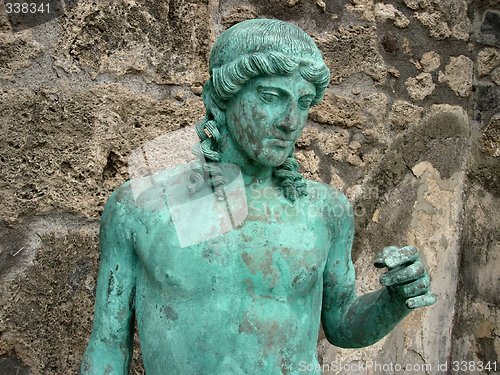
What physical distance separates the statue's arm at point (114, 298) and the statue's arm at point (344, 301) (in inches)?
18.0

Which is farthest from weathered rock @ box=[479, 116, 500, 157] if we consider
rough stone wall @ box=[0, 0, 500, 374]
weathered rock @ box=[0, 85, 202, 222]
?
weathered rock @ box=[0, 85, 202, 222]

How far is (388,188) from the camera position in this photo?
118 inches

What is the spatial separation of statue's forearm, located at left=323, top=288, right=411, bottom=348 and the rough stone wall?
2.95ft

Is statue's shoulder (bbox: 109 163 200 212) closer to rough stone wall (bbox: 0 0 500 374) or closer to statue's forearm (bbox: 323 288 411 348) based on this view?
statue's forearm (bbox: 323 288 411 348)

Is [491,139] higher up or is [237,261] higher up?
[237,261]

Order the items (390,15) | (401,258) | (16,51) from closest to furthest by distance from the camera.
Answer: (401,258) → (16,51) → (390,15)

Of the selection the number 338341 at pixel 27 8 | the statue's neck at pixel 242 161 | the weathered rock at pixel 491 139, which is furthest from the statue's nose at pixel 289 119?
the weathered rock at pixel 491 139

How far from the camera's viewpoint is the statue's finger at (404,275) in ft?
5.25

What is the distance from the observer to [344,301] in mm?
1922

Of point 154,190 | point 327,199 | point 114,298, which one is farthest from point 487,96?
point 114,298

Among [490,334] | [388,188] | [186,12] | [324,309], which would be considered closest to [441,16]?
[388,188]

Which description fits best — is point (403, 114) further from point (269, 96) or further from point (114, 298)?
point (114, 298)

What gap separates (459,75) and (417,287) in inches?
67.5

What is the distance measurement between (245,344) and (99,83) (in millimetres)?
1150
